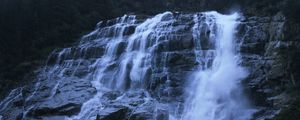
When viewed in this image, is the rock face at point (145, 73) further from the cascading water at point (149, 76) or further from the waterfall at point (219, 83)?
the waterfall at point (219, 83)

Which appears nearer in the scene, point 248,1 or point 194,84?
point 194,84

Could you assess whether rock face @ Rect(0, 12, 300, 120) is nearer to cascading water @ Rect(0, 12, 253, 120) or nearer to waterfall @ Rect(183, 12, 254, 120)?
cascading water @ Rect(0, 12, 253, 120)

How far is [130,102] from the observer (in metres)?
25.6

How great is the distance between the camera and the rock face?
24.8 meters

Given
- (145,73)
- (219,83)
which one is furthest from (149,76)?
(219,83)

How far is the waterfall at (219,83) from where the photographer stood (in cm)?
2412

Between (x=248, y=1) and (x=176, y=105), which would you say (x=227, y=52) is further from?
(x=248, y=1)

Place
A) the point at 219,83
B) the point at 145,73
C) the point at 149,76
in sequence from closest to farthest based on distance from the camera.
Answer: the point at 219,83 < the point at 149,76 < the point at 145,73

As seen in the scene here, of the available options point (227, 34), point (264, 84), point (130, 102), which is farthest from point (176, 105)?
point (227, 34)

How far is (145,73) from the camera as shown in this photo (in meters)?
28.2

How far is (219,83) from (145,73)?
467 centimetres

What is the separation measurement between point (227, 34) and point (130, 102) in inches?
329

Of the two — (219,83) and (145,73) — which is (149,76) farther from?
(219,83)

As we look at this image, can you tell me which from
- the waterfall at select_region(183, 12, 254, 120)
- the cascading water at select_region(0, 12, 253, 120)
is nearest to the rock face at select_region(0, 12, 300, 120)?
the cascading water at select_region(0, 12, 253, 120)
